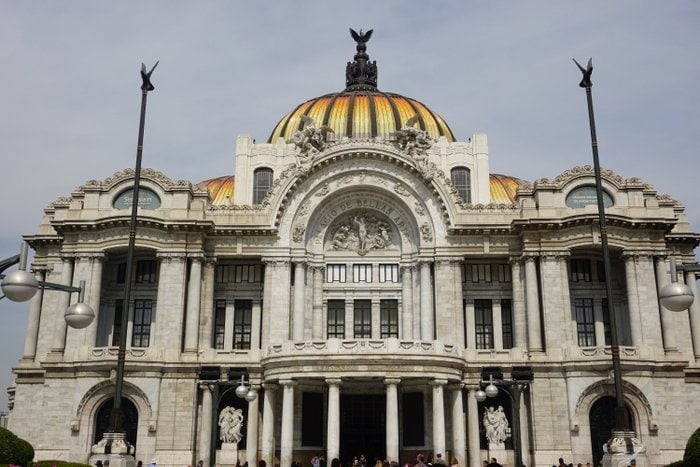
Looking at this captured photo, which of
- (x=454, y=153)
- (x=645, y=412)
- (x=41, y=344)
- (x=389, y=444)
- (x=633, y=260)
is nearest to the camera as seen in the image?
(x=389, y=444)

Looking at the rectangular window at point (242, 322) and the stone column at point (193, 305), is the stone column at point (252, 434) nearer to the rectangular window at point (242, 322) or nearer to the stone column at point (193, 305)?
the rectangular window at point (242, 322)

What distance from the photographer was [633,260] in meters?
45.1

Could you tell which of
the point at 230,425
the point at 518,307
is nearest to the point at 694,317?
the point at 518,307

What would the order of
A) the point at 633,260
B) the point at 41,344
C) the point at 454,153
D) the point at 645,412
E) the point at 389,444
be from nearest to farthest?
the point at 389,444 < the point at 645,412 < the point at 633,260 < the point at 41,344 < the point at 454,153

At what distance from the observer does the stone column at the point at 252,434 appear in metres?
43.3

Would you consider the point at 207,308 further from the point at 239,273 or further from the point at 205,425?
the point at 205,425

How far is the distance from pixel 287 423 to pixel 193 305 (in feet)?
33.8

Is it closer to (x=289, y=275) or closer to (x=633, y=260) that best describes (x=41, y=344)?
(x=289, y=275)

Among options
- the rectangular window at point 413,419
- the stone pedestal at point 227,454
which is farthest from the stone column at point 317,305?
the stone pedestal at point 227,454

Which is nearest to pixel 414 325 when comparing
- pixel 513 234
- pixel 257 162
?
pixel 513 234

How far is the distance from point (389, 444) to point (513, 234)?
16.5 metres

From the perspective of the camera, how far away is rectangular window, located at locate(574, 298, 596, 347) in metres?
46.7

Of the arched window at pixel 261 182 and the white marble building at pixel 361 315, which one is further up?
the arched window at pixel 261 182

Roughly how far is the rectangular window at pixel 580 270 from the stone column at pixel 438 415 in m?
13.1
